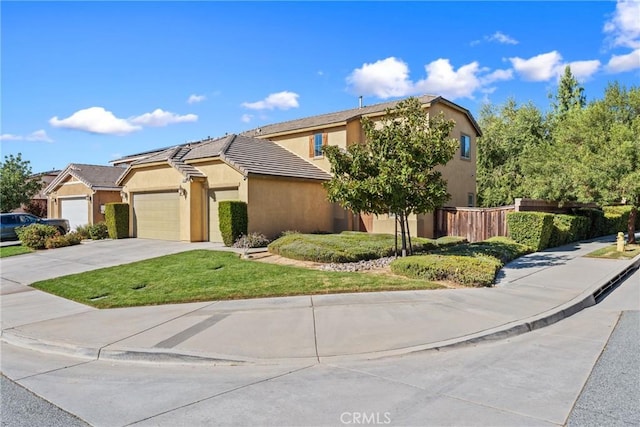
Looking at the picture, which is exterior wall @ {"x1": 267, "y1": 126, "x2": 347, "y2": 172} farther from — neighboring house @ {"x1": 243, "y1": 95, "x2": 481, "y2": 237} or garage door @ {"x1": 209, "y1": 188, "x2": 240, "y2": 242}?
garage door @ {"x1": 209, "y1": 188, "x2": 240, "y2": 242}

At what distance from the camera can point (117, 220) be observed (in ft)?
71.2

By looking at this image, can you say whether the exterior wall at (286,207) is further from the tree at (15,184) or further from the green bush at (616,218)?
the tree at (15,184)

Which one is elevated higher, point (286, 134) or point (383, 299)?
point (286, 134)

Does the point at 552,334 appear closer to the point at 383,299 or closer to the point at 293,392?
the point at 383,299

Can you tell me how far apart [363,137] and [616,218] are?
16.1m

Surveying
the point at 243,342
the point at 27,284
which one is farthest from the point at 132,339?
the point at 27,284

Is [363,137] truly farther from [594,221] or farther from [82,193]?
[82,193]

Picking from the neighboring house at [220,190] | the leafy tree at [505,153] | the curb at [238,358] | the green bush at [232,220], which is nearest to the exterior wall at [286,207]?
the neighboring house at [220,190]

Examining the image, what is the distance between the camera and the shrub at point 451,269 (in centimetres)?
995

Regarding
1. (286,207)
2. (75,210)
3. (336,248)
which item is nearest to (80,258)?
(286,207)

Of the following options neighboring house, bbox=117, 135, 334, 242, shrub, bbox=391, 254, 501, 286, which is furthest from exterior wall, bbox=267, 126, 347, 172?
shrub, bbox=391, 254, 501, 286

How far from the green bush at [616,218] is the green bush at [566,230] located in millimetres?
5109

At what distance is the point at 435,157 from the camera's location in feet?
38.9

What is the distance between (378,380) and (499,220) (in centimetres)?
1531
